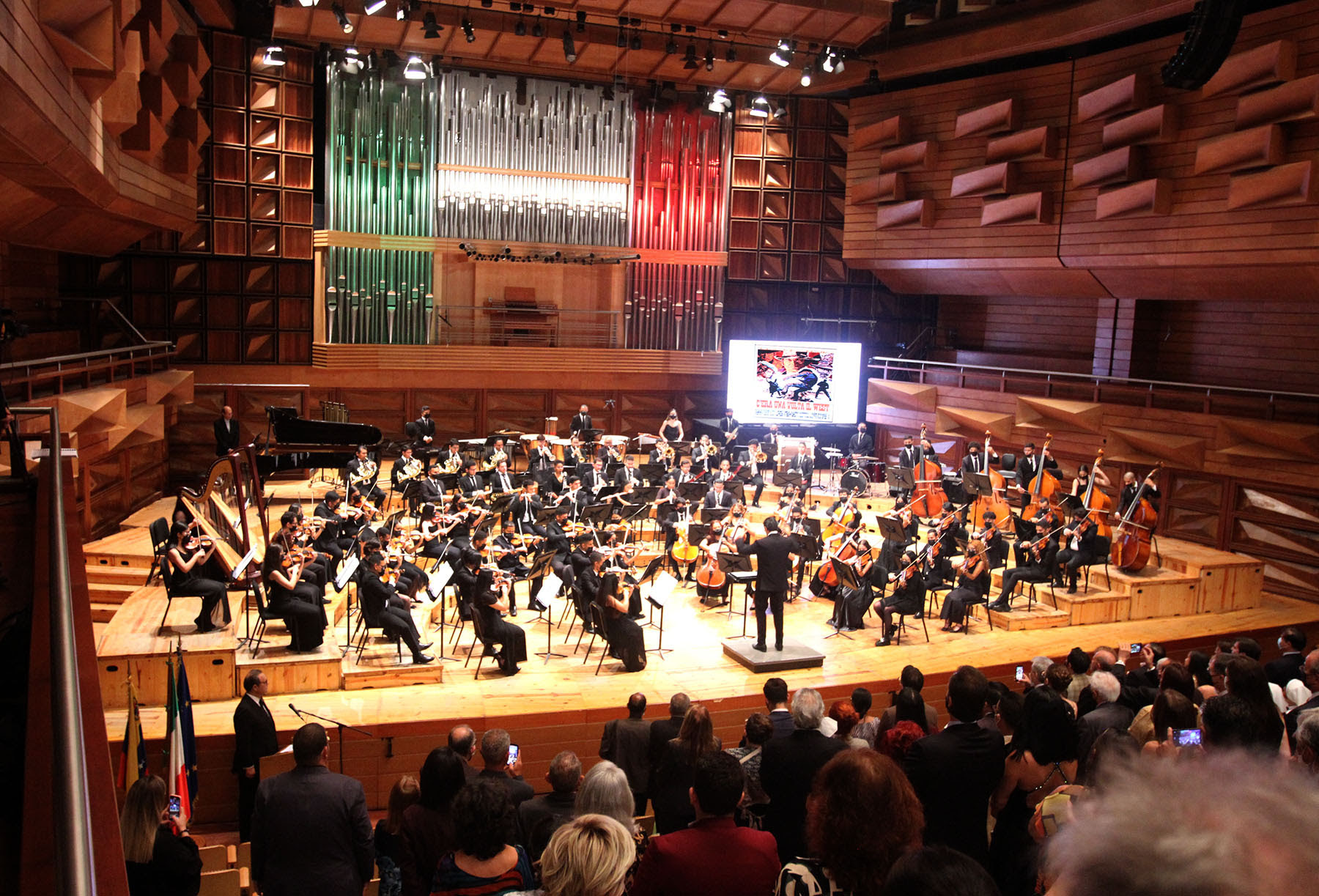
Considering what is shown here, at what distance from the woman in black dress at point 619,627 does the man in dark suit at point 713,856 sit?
20.5ft

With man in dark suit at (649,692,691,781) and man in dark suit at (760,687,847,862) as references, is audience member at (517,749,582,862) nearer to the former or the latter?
man in dark suit at (760,687,847,862)

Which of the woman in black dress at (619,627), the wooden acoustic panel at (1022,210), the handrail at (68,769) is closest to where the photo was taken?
the handrail at (68,769)

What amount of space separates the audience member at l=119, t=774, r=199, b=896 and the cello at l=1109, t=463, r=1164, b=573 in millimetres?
11612

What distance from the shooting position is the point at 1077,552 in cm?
1220

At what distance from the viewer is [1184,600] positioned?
1254 centimetres

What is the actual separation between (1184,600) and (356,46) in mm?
15346

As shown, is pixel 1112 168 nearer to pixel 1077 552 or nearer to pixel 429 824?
pixel 1077 552

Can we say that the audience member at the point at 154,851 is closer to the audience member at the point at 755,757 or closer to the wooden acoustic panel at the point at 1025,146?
the audience member at the point at 755,757

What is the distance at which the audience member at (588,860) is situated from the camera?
263cm

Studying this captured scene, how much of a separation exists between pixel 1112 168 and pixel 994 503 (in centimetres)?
509

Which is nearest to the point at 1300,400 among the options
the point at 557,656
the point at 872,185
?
the point at 872,185

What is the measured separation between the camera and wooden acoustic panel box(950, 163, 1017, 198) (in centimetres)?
1606

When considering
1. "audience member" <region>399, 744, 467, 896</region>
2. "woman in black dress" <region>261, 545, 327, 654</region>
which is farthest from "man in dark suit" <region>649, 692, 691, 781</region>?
"woman in black dress" <region>261, 545, 327, 654</region>

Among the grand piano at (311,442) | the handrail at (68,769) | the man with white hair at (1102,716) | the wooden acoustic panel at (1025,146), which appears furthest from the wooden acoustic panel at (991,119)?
the handrail at (68,769)
